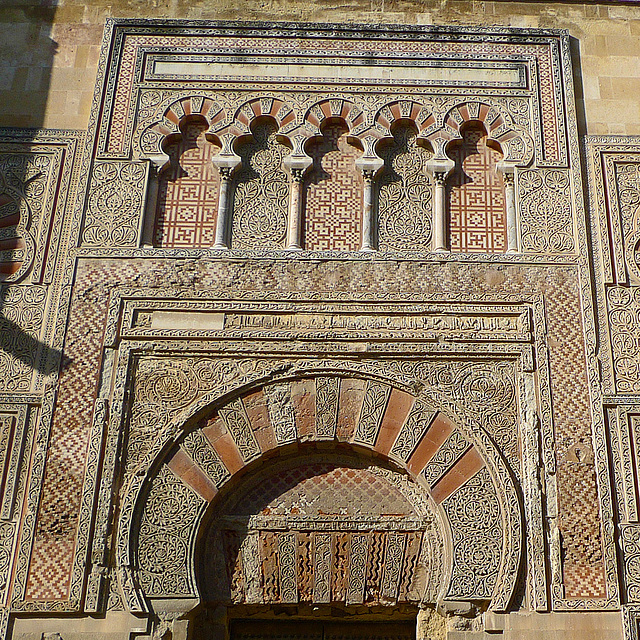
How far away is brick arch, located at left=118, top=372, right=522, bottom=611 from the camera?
17.8 ft

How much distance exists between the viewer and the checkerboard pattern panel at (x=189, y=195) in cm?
657

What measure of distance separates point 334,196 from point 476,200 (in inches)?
42.2

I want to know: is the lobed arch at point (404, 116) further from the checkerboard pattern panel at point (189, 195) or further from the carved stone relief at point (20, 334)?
the carved stone relief at point (20, 334)

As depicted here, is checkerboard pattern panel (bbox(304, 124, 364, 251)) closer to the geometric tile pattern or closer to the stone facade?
the stone facade

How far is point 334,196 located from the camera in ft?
22.1

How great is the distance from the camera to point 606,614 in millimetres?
5312

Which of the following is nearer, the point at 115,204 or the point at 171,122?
the point at 115,204

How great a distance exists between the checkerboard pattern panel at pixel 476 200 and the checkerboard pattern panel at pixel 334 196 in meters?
0.72

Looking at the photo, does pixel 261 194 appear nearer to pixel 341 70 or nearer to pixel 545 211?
pixel 341 70

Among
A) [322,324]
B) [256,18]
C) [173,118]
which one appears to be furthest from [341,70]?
[322,324]

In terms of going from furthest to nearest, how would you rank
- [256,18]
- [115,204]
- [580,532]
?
1. [256,18]
2. [115,204]
3. [580,532]

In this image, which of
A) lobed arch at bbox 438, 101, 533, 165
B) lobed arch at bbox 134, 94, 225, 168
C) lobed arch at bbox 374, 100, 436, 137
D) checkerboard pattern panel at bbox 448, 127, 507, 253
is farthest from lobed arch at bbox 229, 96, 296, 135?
checkerboard pattern panel at bbox 448, 127, 507, 253

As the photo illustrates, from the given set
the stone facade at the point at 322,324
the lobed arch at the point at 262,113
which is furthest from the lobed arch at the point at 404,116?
the lobed arch at the point at 262,113

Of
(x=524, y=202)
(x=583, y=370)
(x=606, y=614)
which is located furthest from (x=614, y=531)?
(x=524, y=202)
